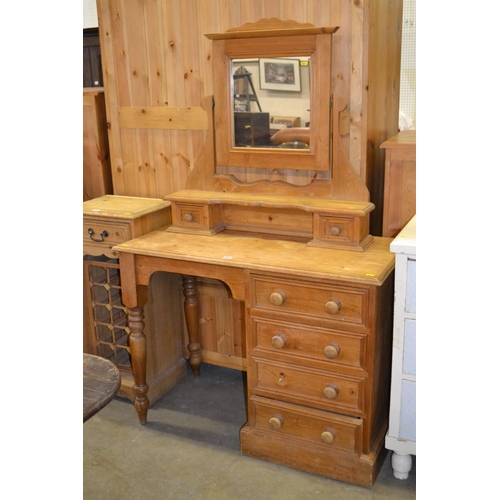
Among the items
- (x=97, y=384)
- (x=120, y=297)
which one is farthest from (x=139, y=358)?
(x=97, y=384)

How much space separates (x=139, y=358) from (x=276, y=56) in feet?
4.95

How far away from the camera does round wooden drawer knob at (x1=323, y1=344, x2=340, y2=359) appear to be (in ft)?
7.09

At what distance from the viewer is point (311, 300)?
218cm

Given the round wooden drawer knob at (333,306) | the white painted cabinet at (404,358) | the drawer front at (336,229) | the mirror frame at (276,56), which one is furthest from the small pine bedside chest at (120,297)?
the white painted cabinet at (404,358)

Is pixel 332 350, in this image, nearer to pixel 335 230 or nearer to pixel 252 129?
pixel 335 230

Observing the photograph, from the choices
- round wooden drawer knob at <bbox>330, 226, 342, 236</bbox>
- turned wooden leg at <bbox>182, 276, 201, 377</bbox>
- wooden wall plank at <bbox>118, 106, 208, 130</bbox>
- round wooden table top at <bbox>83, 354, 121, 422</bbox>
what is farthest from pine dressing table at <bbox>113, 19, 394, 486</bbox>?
round wooden table top at <bbox>83, 354, 121, 422</bbox>

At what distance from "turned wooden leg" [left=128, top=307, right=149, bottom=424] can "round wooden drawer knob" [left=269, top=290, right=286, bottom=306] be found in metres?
0.73

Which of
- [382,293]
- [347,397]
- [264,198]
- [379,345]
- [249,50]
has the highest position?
[249,50]

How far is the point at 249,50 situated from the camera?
2449 millimetres

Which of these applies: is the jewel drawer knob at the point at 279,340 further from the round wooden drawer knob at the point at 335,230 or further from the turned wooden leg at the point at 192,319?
the turned wooden leg at the point at 192,319

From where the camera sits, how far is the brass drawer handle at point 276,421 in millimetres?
2359
